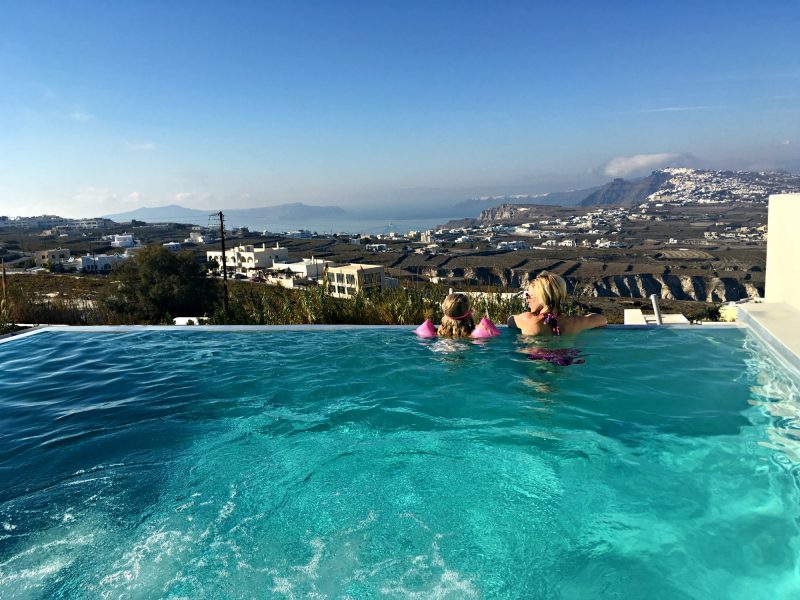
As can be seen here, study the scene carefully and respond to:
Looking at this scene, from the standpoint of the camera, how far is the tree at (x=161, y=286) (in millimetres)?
25141

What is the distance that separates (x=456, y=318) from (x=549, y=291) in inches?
44.6

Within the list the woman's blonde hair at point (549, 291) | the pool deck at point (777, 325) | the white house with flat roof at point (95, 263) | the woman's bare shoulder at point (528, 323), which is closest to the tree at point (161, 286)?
the woman's bare shoulder at point (528, 323)

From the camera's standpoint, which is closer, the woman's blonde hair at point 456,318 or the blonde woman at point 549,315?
the blonde woman at point 549,315

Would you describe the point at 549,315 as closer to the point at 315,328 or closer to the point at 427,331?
the point at 427,331

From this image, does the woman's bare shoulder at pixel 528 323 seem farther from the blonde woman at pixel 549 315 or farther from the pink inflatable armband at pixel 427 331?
the pink inflatable armband at pixel 427 331

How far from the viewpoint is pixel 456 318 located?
250 inches

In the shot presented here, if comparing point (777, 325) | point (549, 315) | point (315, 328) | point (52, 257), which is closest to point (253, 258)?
point (52, 257)

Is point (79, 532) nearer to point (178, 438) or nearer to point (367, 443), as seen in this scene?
point (178, 438)

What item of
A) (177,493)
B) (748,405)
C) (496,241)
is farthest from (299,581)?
(496,241)

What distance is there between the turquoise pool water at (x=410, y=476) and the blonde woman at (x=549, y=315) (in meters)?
0.27

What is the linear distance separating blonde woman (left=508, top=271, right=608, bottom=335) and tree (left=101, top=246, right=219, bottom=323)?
20.9 meters

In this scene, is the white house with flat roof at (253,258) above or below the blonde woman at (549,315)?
below

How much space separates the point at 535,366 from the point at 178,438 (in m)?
3.40

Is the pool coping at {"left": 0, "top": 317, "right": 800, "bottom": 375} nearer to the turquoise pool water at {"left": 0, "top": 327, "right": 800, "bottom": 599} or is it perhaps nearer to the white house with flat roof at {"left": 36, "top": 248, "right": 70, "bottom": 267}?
the turquoise pool water at {"left": 0, "top": 327, "right": 800, "bottom": 599}
